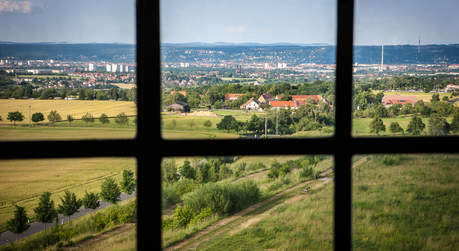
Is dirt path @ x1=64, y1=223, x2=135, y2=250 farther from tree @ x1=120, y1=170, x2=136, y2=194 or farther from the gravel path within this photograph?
tree @ x1=120, y1=170, x2=136, y2=194

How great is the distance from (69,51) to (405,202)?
4.62 meters

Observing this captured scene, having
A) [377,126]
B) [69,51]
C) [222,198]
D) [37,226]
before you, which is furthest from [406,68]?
[37,226]

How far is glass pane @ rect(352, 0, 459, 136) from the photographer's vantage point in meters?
2.71

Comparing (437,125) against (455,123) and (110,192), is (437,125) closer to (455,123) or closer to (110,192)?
(455,123)

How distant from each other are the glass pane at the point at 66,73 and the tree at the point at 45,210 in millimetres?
1620

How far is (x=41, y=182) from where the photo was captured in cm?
576

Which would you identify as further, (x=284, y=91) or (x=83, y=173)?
(x=83, y=173)

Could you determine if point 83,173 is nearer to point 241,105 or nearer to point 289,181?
point 289,181

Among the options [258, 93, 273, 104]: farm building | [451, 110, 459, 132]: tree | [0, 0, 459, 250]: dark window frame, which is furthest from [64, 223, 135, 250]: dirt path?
[0, 0, 459, 250]: dark window frame

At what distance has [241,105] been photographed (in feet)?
5.96

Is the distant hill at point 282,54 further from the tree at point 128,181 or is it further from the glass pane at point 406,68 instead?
the tree at point 128,181

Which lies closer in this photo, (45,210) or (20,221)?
(20,221)

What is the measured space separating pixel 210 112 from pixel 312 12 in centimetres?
254

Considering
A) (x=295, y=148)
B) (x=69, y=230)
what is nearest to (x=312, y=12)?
(x=295, y=148)
